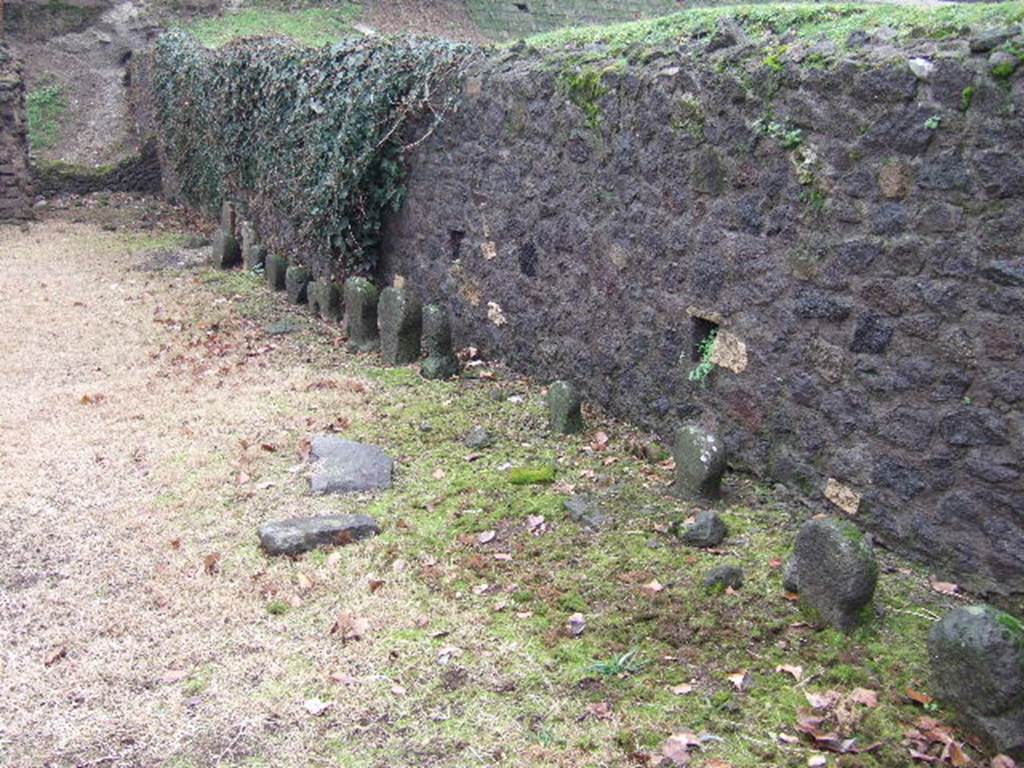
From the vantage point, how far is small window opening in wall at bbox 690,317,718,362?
19.0 feet

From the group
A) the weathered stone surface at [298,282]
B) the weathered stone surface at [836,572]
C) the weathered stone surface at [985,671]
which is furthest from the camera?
the weathered stone surface at [298,282]

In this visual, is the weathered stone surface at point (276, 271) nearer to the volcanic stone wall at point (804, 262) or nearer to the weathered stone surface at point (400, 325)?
the weathered stone surface at point (400, 325)

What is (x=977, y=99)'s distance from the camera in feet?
13.6

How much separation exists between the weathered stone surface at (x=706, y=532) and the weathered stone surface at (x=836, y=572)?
0.64 meters

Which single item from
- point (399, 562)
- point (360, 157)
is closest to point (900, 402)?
point (399, 562)

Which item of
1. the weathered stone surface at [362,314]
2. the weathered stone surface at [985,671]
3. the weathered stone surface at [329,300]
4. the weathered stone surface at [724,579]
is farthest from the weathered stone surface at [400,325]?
the weathered stone surface at [985,671]

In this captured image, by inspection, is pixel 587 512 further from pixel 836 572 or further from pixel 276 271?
pixel 276 271

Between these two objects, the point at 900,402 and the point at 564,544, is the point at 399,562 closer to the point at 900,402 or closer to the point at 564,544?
the point at 564,544

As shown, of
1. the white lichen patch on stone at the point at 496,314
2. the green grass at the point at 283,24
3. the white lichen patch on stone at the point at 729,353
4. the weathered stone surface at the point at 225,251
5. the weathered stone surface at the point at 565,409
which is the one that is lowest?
the weathered stone surface at the point at 225,251

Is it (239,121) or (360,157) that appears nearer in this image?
(360,157)

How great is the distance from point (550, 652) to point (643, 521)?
1.25 m

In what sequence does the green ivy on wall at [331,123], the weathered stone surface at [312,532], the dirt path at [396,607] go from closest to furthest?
the dirt path at [396,607] → the weathered stone surface at [312,532] → the green ivy on wall at [331,123]

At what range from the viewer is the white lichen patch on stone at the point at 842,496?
16.1ft

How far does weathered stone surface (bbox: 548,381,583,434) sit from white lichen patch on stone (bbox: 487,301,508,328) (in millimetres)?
1273
